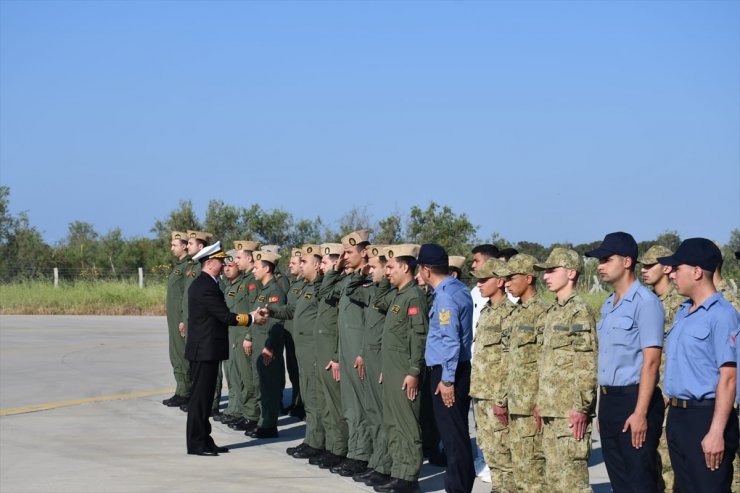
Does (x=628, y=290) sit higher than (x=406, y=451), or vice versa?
(x=628, y=290)

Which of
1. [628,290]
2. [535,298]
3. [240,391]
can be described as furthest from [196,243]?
[628,290]

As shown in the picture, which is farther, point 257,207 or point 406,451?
point 257,207

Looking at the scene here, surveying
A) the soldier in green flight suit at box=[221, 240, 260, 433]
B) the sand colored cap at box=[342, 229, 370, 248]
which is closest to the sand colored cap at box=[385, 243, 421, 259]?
the sand colored cap at box=[342, 229, 370, 248]

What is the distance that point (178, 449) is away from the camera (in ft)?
35.9

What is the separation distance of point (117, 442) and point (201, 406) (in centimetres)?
119

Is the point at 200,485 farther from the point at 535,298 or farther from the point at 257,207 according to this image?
the point at 257,207

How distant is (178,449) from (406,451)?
3.08 meters

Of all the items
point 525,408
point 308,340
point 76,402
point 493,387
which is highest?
point 308,340

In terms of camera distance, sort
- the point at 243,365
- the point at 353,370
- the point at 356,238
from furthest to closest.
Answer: the point at 243,365 → the point at 356,238 → the point at 353,370

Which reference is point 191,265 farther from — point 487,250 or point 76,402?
point 487,250

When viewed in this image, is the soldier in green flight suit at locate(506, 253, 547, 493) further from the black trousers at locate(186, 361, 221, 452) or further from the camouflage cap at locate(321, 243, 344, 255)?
the black trousers at locate(186, 361, 221, 452)

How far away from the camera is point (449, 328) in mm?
8273

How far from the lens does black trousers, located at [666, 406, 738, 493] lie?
19.3 ft

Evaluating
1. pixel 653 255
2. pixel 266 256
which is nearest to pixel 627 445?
pixel 653 255
